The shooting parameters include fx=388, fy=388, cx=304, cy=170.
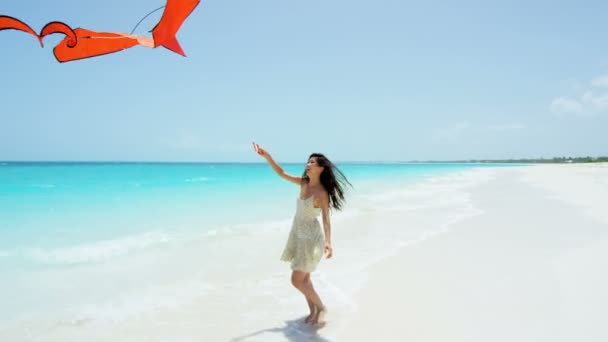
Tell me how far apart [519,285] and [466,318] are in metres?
1.35

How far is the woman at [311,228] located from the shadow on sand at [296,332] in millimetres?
94

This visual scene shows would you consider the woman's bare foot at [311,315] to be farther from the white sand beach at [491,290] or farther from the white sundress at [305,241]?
the white sundress at [305,241]

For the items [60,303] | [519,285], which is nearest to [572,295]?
[519,285]

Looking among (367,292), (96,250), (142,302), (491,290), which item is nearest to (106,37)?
(142,302)

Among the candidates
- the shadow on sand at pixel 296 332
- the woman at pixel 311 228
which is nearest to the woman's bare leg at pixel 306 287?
Result: the woman at pixel 311 228

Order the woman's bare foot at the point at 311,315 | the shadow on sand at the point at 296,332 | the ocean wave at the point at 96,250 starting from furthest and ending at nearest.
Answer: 1. the ocean wave at the point at 96,250
2. the woman's bare foot at the point at 311,315
3. the shadow on sand at the point at 296,332

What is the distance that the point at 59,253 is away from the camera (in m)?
7.20

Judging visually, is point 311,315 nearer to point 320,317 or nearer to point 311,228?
point 320,317

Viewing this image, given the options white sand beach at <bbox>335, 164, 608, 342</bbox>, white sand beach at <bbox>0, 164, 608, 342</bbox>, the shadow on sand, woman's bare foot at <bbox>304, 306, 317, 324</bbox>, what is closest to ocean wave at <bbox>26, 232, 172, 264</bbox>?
white sand beach at <bbox>0, 164, 608, 342</bbox>

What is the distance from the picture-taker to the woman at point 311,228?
150 inches

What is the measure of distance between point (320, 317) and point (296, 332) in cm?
31

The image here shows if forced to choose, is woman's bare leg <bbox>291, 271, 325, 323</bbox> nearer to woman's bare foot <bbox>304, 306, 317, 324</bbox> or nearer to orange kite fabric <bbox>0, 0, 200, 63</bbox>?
woman's bare foot <bbox>304, 306, 317, 324</bbox>

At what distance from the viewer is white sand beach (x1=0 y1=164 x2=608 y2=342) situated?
12.3 ft

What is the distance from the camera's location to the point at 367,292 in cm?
477
